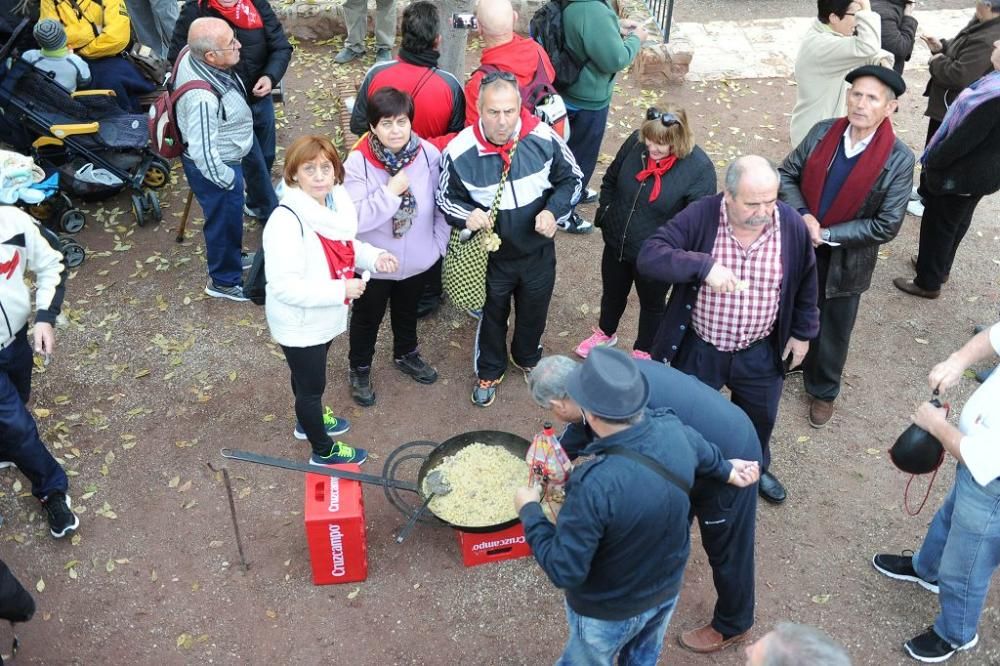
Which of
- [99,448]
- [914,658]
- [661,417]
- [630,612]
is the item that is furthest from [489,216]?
[914,658]

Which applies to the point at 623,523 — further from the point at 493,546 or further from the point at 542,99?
the point at 542,99

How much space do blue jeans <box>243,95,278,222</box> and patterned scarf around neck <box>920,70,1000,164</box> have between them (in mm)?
4974

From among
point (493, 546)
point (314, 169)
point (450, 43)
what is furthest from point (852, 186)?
point (450, 43)

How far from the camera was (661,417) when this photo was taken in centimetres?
314

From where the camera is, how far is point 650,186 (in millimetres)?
5027

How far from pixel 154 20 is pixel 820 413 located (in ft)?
25.9

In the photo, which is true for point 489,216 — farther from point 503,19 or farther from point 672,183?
point 503,19

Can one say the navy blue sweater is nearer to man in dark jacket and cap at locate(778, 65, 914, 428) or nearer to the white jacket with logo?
man in dark jacket and cap at locate(778, 65, 914, 428)

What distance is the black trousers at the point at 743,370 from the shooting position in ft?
14.6

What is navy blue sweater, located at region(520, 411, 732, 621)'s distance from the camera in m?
2.91

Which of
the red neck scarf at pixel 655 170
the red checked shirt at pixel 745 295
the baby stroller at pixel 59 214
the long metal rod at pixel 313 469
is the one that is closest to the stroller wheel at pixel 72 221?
the baby stroller at pixel 59 214

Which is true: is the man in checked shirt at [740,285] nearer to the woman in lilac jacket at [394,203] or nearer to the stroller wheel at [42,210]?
the woman in lilac jacket at [394,203]

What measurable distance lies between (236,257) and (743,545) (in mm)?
4303

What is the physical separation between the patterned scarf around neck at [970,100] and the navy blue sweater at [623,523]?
3.56 m
